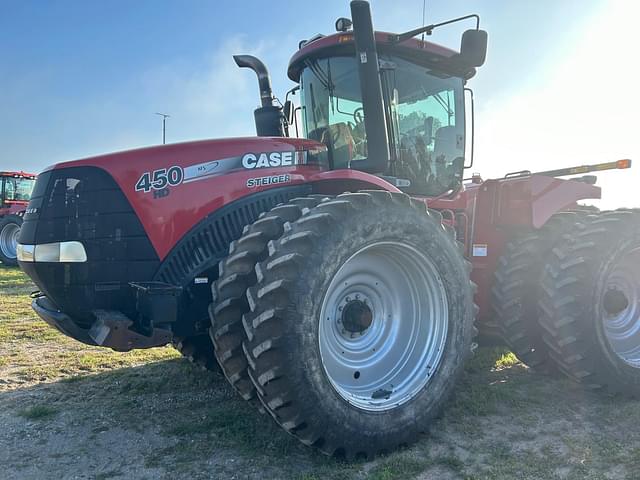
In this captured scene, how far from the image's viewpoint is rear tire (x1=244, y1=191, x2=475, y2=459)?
9.71 feet

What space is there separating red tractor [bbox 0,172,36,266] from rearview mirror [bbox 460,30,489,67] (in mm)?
16043

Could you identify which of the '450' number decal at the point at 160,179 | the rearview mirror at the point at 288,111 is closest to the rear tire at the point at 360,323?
the '450' number decal at the point at 160,179

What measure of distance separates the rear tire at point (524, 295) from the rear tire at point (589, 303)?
0.17 m

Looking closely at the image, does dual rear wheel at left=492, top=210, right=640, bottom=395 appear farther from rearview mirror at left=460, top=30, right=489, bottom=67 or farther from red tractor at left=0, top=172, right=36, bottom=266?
red tractor at left=0, top=172, right=36, bottom=266

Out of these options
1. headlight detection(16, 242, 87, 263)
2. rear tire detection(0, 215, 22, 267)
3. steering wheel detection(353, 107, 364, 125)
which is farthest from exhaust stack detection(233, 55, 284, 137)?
rear tire detection(0, 215, 22, 267)

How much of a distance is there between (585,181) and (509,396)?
270 centimetres

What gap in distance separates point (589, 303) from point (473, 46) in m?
2.27

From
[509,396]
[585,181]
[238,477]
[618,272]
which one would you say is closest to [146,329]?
[238,477]

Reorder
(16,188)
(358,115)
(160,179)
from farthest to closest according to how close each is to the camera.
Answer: (16,188) → (358,115) → (160,179)

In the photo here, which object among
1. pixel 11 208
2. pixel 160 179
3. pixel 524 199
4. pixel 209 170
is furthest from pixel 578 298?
pixel 11 208

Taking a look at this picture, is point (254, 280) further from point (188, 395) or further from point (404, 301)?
point (188, 395)

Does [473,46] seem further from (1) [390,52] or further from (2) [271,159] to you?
(2) [271,159]

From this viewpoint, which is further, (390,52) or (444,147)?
(444,147)

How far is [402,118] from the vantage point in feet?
15.6
